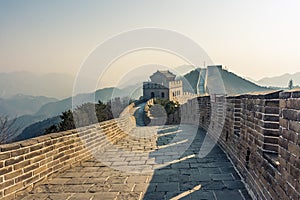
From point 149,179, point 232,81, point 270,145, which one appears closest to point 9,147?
point 149,179

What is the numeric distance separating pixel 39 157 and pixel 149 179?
5.17 ft

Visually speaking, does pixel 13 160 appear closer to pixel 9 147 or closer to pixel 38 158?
pixel 9 147

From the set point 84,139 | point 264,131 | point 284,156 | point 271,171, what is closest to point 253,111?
point 264,131

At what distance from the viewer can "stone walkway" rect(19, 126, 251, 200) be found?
3.12 meters

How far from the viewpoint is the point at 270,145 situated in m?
2.52

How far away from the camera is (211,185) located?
11.1 ft

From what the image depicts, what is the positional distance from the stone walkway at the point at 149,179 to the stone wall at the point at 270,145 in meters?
0.34

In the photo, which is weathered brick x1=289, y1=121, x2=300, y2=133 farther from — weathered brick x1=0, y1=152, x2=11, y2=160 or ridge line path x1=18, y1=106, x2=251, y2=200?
weathered brick x1=0, y1=152, x2=11, y2=160

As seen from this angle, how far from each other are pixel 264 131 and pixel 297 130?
0.83 m

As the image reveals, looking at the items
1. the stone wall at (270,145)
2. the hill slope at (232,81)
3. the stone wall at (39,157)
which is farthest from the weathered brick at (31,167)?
the hill slope at (232,81)

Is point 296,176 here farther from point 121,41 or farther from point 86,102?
point 86,102

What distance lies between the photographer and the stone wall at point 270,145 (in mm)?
1789

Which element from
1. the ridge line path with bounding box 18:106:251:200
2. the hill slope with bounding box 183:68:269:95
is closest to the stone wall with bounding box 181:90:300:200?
the ridge line path with bounding box 18:106:251:200

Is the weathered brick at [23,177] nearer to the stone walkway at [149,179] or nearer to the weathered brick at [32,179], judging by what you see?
the weathered brick at [32,179]
